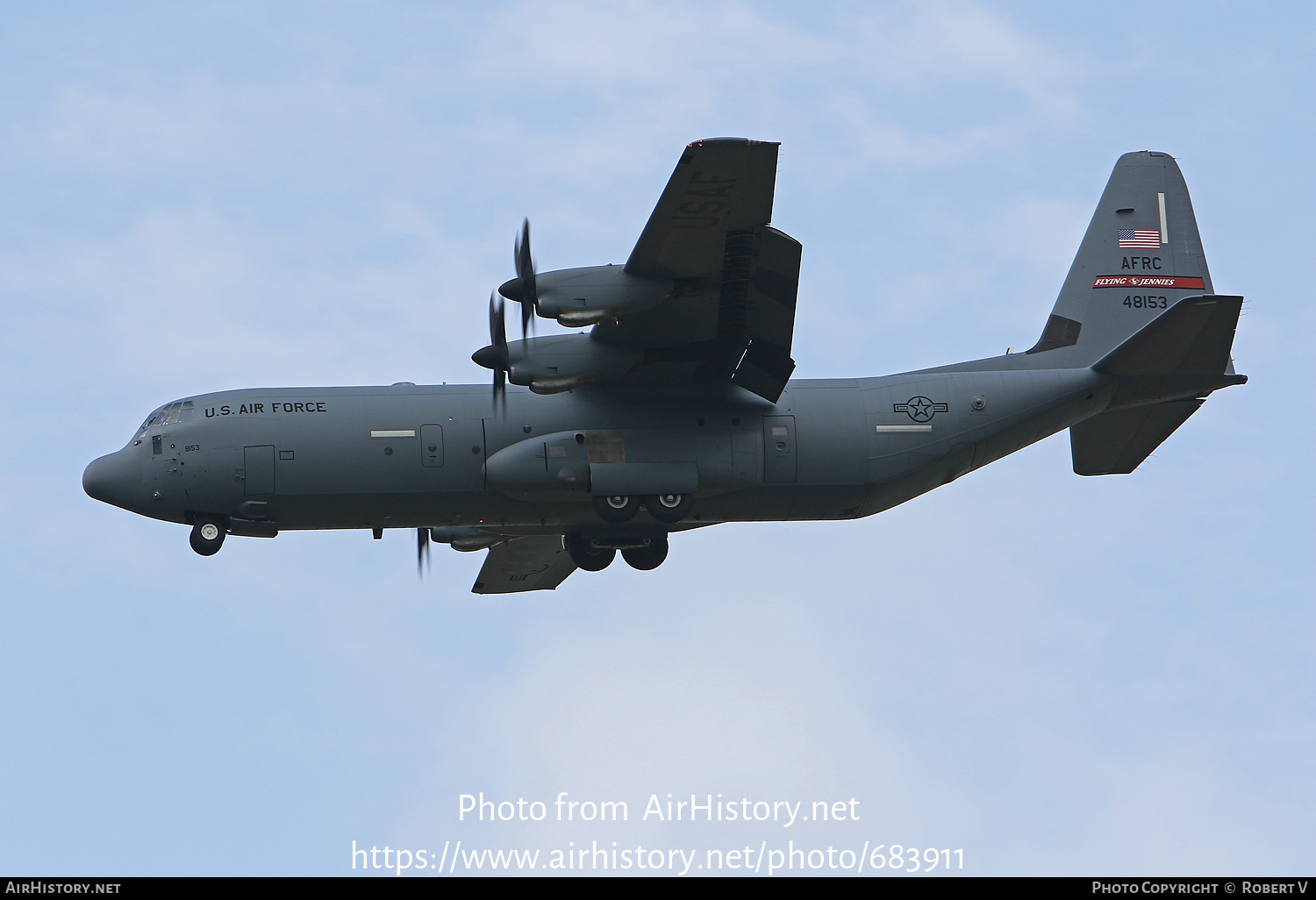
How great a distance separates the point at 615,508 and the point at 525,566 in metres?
5.48

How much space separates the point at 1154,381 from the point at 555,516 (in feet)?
32.2

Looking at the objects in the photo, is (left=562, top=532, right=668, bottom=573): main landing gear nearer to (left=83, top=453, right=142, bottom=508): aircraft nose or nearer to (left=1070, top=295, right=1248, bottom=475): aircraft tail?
(left=83, top=453, right=142, bottom=508): aircraft nose

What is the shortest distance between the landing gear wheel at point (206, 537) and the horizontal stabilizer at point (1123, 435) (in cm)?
1405

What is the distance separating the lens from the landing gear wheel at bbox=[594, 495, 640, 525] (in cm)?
2503

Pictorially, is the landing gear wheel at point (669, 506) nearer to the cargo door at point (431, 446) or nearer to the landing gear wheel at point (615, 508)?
the landing gear wheel at point (615, 508)

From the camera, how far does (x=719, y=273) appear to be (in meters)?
23.0

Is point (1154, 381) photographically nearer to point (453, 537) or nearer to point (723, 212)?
point (723, 212)

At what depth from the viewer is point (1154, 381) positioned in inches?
1038

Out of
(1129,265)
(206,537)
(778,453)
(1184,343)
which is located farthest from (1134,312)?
(206,537)

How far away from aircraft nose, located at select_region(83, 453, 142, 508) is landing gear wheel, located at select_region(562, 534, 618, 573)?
6.80 metres

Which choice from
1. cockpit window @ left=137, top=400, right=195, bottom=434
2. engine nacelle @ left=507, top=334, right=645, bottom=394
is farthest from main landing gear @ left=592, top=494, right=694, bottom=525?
cockpit window @ left=137, top=400, right=195, bottom=434

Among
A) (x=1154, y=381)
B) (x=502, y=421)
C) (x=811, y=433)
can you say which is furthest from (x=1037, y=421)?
(x=502, y=421)

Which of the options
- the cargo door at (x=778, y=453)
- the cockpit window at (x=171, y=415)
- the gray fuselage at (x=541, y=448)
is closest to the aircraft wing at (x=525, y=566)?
the gray fuselage at (x=541, y=448)
